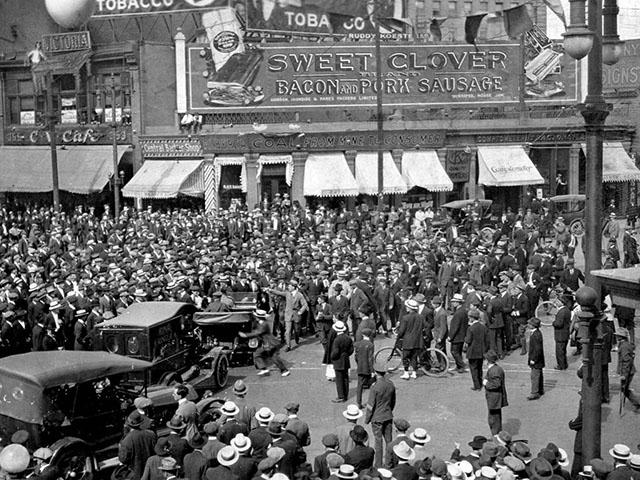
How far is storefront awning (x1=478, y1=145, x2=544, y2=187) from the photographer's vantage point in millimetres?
41562

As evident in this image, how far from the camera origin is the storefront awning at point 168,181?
133 feet

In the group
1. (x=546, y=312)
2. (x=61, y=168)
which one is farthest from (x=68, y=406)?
(x=61, y=168)

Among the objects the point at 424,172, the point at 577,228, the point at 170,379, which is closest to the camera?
the point at 170,379

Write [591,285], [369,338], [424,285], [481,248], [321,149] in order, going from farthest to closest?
[321,149], [481,248], [424,285], [369,338], [591,285]

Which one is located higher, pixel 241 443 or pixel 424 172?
pixel 424 172

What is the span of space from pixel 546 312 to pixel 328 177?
18.3 m

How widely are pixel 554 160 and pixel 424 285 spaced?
24.1 meters

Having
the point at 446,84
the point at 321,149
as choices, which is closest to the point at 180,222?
the point at 321,149

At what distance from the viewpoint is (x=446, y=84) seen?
43.9 meters

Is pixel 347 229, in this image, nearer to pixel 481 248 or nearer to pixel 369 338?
pixel 481 248

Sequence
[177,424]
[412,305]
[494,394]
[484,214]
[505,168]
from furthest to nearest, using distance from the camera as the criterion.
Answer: [505,168] < [484,214] < [412,305] < [494,394] < [177,424]

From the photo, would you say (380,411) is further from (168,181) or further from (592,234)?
(168,181)

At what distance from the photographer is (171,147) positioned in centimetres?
4216

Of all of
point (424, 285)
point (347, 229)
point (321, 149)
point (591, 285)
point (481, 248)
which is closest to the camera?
point (591, 285)
